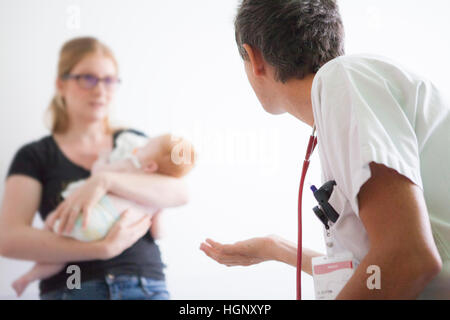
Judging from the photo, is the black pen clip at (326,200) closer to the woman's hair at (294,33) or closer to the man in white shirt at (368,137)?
the man in white shirt at (368,137)

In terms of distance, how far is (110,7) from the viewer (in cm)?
228

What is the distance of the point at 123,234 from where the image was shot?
2141 mm

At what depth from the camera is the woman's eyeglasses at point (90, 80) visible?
2.23 m

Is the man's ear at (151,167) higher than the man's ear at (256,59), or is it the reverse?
the man's ear at (256,59)

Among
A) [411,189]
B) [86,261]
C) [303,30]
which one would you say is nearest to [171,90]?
[86,261]

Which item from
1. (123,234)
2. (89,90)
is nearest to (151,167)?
(123,234)

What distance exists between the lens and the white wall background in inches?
87.4

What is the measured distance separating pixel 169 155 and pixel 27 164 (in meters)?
0.61

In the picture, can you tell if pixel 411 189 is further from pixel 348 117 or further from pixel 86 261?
pixel 86 261

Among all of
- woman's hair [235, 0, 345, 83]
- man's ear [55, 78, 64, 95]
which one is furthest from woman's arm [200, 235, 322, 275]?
man's ear [55, 78, 64, 95]

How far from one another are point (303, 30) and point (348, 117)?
0.35 metres

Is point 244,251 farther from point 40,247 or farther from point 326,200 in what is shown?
point 40,247

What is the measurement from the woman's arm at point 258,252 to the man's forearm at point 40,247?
3.01 ft

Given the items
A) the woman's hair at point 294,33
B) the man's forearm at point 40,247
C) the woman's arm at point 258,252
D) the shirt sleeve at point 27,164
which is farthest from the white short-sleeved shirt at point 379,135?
the shirt sleeve at point 27,164
